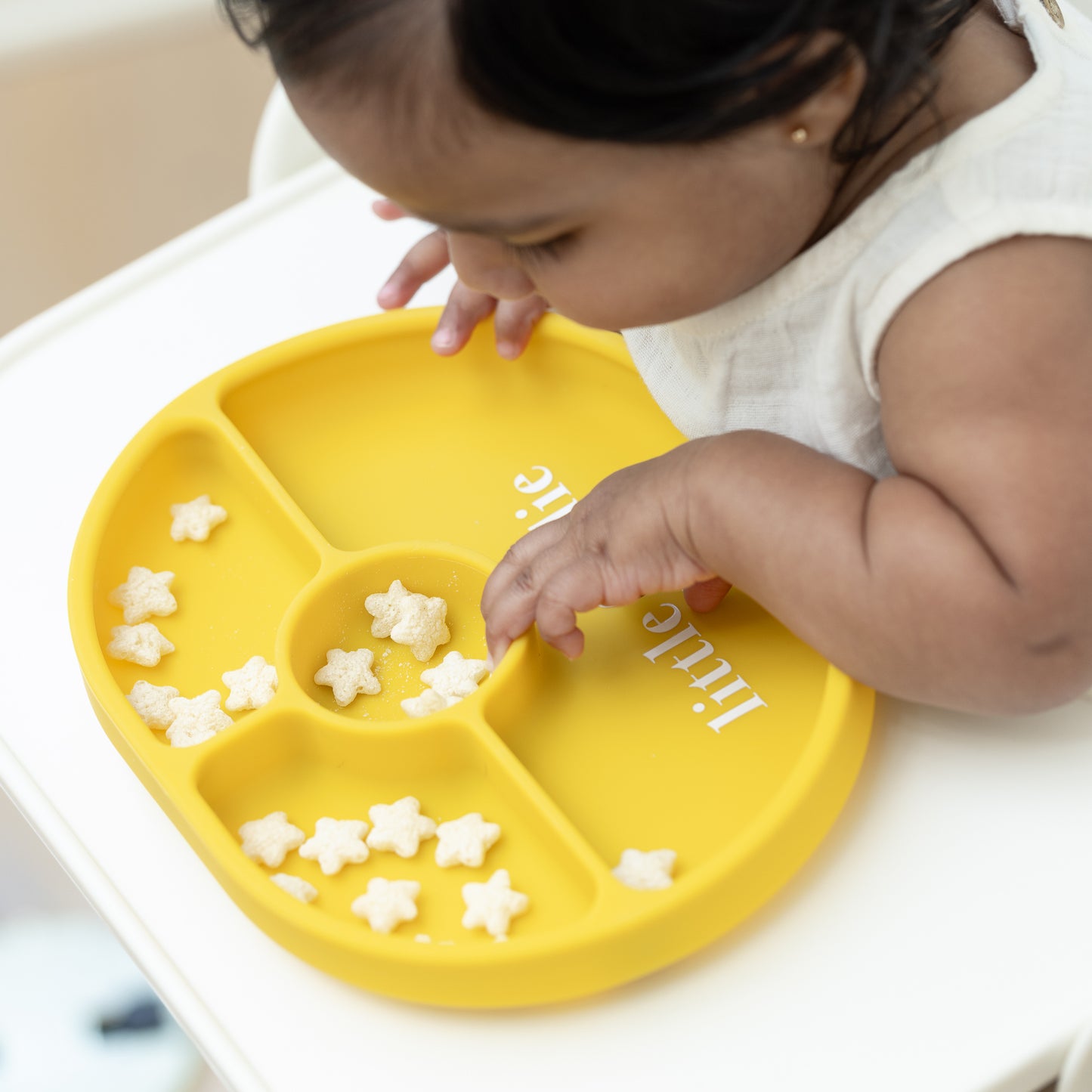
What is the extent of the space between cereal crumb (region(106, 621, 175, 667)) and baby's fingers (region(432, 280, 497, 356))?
18 cm

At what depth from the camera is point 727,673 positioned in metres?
0.52

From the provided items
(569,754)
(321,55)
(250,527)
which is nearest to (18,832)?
(250,527)

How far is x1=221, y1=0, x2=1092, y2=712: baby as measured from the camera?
1.27 ft

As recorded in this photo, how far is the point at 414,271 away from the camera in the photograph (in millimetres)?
651

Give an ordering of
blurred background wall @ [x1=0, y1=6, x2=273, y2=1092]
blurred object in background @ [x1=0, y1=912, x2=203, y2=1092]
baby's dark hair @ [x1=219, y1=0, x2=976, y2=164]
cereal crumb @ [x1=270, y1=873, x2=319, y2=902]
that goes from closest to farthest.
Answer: baby's dark hair @ [x1=219, y1=0, x2=976, y2=164]
cereal crumb @ [x1=270, y1=873, x2=319, y2=902]
blurred object in background @ [x1=0, y1=912, x2=203, y2=1092]
blurred background wall @ [x1=0, y1=6, x2=273, y2=1092]

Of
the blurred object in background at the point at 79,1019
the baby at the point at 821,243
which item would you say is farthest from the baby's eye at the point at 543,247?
the blurred object in background at the point at 79,1019

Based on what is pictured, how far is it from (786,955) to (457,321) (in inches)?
12.2

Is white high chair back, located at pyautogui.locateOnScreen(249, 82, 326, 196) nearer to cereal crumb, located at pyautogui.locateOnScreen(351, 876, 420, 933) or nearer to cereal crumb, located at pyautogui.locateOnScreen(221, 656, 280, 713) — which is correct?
cereal crumb, located at pyautogui.locateOnScreen(221, 656, 280, 713)

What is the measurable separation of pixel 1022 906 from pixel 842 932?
60 millimetres

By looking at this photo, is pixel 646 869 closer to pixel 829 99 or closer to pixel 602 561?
pixel 602 561

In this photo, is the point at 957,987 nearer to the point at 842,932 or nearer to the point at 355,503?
the point at 842,932

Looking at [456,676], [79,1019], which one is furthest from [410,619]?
[79,1019]

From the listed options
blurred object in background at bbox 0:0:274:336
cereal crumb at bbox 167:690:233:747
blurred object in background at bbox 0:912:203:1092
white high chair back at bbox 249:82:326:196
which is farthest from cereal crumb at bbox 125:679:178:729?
blurred object in background at bbox 0:0:274:336

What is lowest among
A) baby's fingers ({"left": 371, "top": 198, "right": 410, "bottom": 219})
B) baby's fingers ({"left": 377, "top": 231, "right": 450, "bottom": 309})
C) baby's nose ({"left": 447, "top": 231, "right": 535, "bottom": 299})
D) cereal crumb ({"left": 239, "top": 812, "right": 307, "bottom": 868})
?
cereal crumb ({"left": 239, "top": 812, "right": 307, "bottom": 868})
